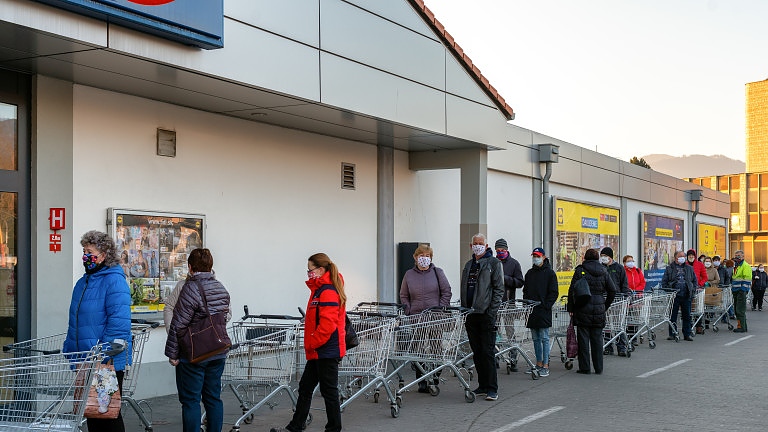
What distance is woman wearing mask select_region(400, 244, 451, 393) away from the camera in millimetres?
11281

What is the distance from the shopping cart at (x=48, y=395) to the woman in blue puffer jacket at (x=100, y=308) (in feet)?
2.33

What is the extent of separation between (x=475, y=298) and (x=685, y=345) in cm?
846

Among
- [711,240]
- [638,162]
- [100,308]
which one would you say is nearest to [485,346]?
[100,308]

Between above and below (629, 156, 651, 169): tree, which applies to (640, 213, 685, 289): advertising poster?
below

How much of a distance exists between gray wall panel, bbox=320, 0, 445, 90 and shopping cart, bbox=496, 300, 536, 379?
12.4 feet

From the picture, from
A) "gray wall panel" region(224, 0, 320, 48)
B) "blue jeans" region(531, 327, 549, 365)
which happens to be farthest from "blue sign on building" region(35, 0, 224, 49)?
"blue jeans" region(531, 327, 549, 365)

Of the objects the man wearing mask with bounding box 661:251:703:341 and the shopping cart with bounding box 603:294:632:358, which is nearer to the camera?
the shopping cart with bounding box 603:294:632:358

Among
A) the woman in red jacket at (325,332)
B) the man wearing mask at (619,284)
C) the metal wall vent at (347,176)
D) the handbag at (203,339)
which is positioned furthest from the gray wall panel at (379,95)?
the handbag at (203,339)

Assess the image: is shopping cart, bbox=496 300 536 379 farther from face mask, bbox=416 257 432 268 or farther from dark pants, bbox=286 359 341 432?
dark pants, bbox=286 359 341 432

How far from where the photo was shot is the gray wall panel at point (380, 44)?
37.9 ft

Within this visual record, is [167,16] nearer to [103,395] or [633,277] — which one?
[103,395]

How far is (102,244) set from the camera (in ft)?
23.1

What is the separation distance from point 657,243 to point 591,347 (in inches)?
770

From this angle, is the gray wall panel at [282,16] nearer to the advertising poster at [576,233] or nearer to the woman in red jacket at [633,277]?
the woman in red jacket at [633,277]
